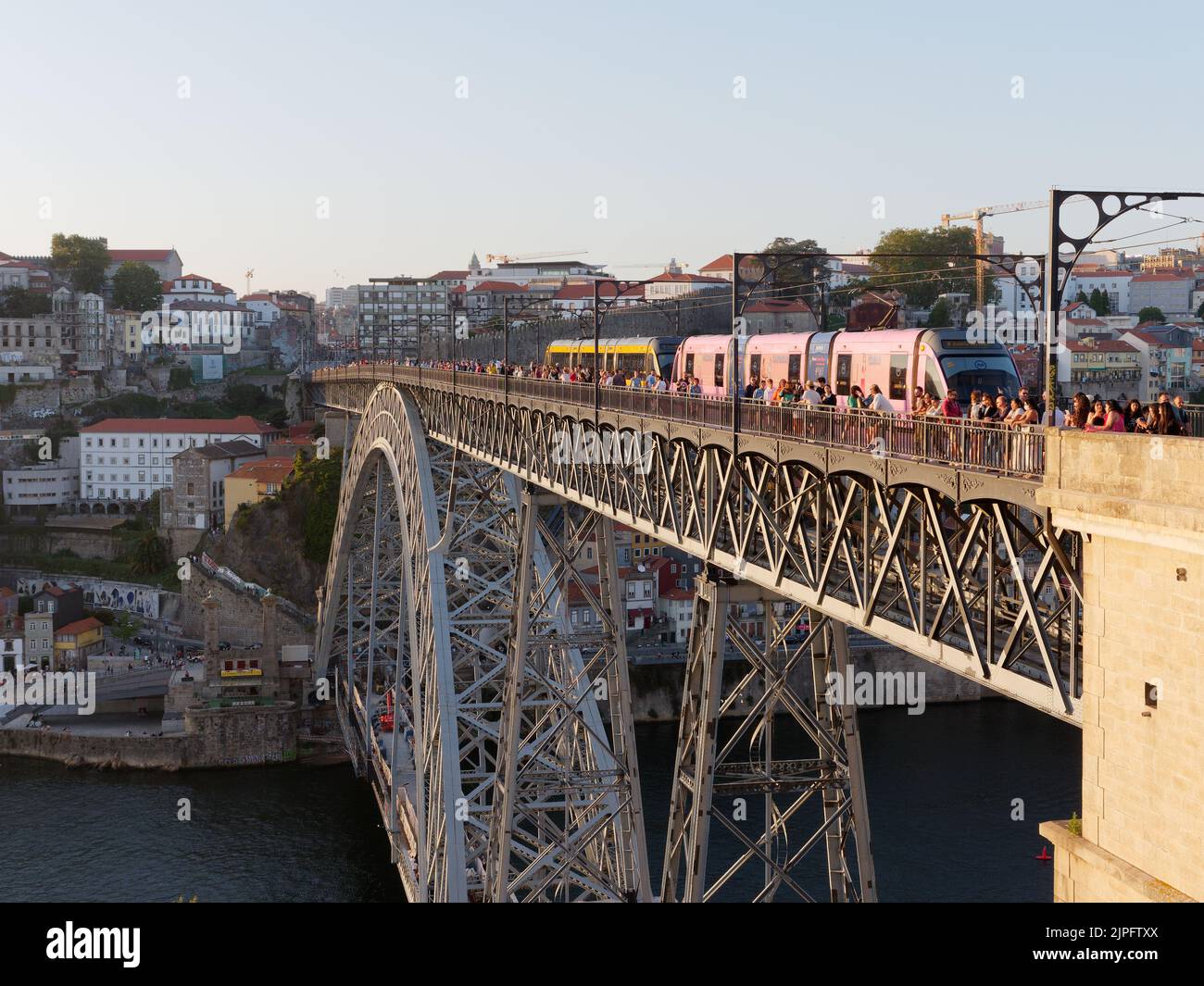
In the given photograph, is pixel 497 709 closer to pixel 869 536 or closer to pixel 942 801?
pixel 869 536

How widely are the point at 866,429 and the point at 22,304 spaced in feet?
414

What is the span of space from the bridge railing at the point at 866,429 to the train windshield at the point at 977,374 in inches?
96.5

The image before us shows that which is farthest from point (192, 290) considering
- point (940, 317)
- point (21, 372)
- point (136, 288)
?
point (940, 317)

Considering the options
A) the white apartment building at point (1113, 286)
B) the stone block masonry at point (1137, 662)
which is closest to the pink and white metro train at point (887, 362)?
the stone block masonry at point (1137, 662)

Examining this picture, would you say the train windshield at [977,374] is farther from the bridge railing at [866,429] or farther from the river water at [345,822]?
the river water at [345,822]

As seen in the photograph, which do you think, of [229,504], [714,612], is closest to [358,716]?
[229,504]

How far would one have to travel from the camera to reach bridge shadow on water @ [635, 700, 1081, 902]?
42031 millimetres

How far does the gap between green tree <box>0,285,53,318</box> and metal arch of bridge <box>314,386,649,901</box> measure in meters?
93.8

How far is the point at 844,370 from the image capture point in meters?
18.4

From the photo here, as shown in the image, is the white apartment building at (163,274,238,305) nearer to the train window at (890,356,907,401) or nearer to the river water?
the river water

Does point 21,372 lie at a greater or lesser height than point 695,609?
greater

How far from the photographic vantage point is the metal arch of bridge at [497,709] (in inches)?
934

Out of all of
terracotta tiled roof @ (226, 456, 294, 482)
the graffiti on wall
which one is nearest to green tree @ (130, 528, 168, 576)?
the graffiti on wall
